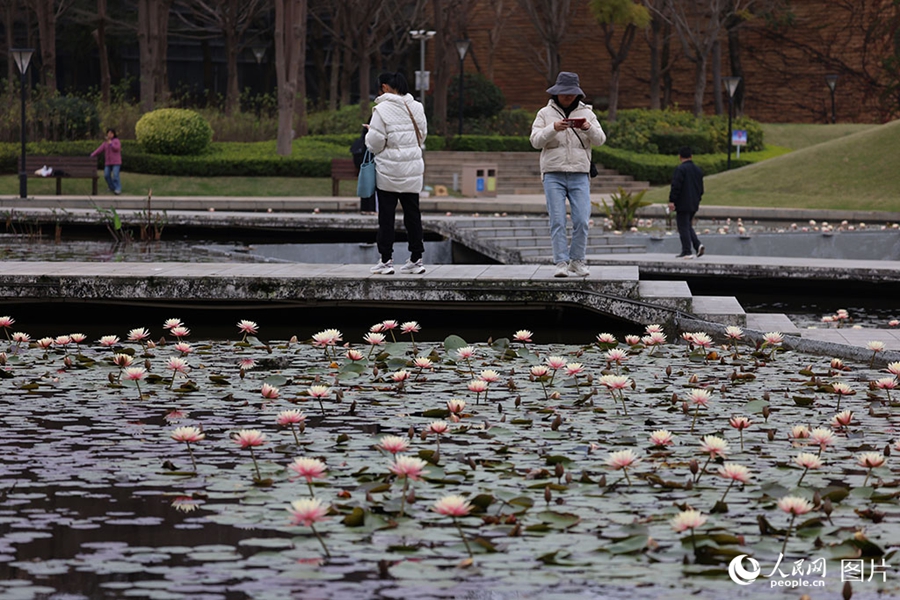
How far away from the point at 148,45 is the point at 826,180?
19298 millimetres

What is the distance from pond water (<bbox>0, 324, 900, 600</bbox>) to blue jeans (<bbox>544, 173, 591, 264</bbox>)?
2841 mm

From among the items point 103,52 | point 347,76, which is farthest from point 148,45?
point 347,76

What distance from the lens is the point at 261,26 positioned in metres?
53.4

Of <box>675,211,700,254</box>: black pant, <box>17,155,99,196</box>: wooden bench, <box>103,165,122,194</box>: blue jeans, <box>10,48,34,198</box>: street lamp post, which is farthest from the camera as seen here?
<box>103,165,122,194</box>: blue jeans

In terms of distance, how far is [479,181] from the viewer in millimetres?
30531

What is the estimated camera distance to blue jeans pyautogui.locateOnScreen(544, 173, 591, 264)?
34.9 feet

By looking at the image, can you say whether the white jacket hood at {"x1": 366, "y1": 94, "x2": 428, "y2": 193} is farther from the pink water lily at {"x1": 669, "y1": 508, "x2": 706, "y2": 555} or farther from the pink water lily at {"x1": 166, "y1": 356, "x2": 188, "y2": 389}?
the pink water lily at {"x1": 669, "y1": 508, "x2": 706, "y2": 555}

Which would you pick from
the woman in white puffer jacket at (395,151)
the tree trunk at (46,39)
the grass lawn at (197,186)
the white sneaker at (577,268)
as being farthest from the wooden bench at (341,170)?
the white sneaker at (577,268)

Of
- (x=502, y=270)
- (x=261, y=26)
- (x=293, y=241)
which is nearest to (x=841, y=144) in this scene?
(x=293, y=241)

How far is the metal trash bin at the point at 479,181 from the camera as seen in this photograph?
1206 inches

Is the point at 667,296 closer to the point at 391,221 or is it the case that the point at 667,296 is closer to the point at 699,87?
the point at 391,221

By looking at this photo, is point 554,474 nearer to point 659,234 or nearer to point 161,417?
point 161,417

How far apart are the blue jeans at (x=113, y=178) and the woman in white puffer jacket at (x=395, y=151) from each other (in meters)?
20.0

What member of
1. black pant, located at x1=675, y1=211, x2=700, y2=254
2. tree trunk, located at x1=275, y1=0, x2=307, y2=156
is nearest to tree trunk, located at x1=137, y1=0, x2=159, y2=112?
tree trunk, located at x1=275, y1=0, x2=307, y2=156
